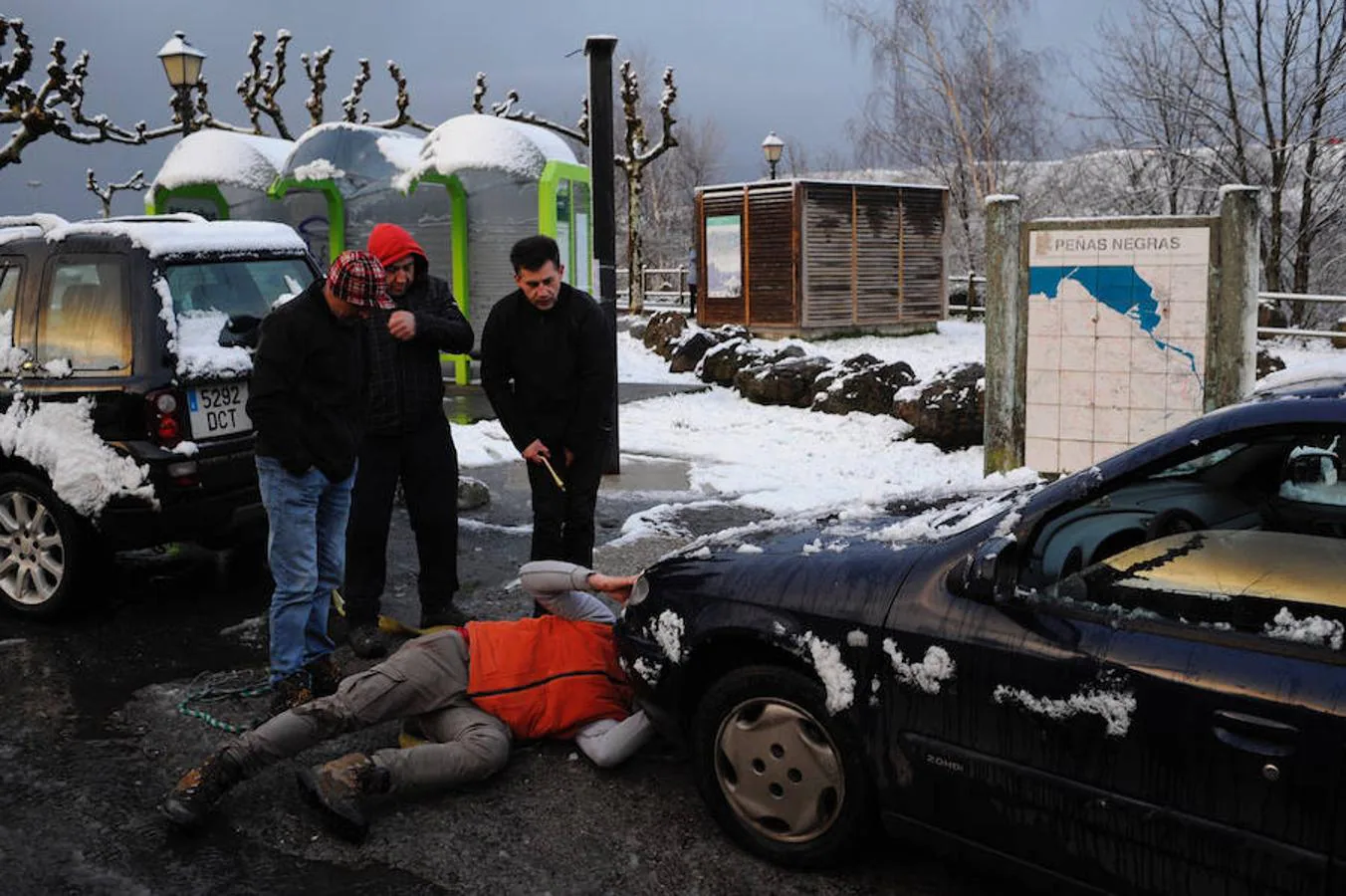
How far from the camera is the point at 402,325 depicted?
17.0ft

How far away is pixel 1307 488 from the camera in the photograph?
3.53m

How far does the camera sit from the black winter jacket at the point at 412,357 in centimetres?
525

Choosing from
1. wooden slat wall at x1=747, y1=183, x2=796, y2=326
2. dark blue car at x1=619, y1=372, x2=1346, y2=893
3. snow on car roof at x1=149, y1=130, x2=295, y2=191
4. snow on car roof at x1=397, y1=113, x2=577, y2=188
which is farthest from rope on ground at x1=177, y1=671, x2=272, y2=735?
wooden slat wall at x1=747, y1=183, x2=796, y2=326

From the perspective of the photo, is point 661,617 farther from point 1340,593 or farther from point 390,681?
point 1340,593

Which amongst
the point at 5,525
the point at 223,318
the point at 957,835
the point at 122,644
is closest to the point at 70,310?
the point at 223,318

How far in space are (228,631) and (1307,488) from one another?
15.2 feet

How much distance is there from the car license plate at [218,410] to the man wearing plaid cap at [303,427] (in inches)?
43.7

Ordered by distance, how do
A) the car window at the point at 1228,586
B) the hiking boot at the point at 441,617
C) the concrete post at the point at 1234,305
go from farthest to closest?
the concrete post at the point at 1234,305 < the hiking boot at the point at 441,617 < the car window at the point at 1228,586

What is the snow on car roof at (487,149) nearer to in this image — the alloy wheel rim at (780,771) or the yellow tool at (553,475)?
the yellow tool at (553,475)

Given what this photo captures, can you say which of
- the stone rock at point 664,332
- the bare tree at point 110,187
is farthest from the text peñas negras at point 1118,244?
the bare tree at point 110,187

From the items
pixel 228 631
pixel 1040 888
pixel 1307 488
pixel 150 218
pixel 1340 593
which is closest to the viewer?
pixel 1340 593

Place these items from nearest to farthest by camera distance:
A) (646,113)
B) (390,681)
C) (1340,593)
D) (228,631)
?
(1340,593), (390,681), (228,631), (646,113)

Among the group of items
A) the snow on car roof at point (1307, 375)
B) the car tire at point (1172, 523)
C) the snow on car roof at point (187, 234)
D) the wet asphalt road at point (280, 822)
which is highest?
the snow on car roof at point (187, 234)

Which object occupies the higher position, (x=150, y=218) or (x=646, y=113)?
(x=646, y=113)
